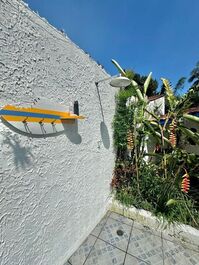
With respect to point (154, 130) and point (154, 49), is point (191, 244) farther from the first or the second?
point (154, 49)

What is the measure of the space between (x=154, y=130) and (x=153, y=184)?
1.75m

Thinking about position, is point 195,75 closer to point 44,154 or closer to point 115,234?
point 115,234

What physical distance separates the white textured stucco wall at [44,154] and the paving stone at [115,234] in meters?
0.39

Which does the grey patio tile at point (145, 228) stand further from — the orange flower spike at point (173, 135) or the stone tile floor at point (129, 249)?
the orange flower spike at point (173, 135)

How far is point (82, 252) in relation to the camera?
2.82 meters

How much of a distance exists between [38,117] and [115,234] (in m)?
3.19

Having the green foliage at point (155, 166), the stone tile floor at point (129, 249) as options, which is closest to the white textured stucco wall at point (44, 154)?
the stone tile floor at point (129, 249)

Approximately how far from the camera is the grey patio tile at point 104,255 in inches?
104

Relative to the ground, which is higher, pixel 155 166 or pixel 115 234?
pixel 155 166

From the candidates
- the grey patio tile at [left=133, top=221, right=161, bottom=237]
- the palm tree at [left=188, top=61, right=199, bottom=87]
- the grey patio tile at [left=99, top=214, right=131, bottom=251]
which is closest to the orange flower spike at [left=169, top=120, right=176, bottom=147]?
the grey patio tile at [left=133, top=221, right=161, bottom=237]

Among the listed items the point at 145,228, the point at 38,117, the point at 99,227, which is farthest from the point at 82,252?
the point at 38,117

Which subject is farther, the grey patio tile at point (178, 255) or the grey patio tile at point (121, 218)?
the grey patio tile at point (121, 218)

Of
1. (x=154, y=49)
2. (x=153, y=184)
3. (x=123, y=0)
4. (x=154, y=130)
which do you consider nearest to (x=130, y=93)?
(x=154, y=130)

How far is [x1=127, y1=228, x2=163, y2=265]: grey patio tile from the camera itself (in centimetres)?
272
